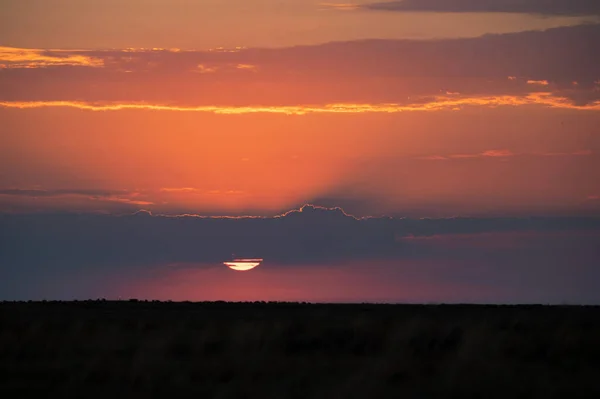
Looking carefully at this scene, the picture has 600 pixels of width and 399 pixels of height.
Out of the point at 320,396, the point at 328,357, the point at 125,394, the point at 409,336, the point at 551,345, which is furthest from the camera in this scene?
the point at 409,336

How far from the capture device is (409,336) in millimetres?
28484

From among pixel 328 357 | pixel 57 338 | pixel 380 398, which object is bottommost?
pixel 380 398

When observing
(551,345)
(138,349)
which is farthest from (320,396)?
(551,345)

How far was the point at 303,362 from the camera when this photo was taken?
23.4 meters

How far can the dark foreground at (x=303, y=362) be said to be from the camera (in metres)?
18.7

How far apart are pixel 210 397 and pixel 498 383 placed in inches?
226

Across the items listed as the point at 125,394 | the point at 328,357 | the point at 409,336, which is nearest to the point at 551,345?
the point at 409,336

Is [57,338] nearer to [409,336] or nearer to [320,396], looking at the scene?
[409,336]

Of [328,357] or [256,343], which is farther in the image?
[256,343]

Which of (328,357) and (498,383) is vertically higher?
(328,357)

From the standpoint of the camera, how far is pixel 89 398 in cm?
1820

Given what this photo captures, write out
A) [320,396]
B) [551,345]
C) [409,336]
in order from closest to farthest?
1. [320,396]
2. [551,345]
3. [409,336]

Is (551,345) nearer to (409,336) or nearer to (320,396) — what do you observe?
(409,336)

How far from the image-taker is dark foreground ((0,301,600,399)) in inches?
738
